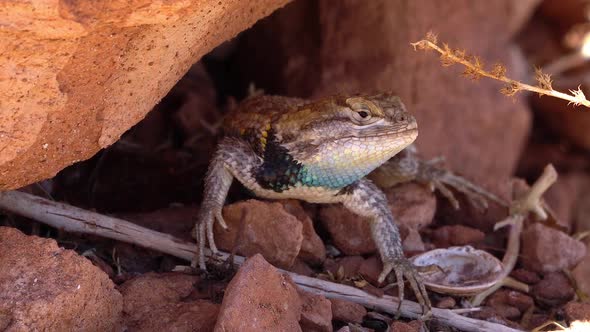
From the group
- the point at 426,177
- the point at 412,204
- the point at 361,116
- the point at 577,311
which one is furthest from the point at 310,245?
the point at 577,311

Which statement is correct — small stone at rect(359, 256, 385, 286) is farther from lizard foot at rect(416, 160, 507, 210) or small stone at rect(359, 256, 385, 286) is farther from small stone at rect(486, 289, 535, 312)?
lizard foot at rect(416, 160, 507, 210)

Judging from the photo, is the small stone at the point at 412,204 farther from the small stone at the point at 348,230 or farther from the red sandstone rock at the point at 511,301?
the red sandstone rock at the point at 511,301

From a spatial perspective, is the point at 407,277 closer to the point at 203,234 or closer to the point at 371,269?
the point at 371,269

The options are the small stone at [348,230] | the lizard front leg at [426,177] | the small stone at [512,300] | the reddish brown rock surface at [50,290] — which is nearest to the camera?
the reddish brown rock surface at [50,290]

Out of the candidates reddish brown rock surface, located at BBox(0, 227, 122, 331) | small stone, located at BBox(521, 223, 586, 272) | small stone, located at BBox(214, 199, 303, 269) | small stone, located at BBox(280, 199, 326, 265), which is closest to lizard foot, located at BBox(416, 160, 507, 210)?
small stone, located at BBox(521, 223, 586, 272)

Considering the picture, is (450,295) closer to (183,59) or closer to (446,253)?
(446,253)

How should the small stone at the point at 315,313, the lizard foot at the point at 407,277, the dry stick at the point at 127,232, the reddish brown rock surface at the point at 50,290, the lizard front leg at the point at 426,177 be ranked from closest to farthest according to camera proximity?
the reddish brown rock surface at the point at 50,290, the small stone at the point at 315,313, the dry stick at the point at 127,232, the lizard foot at the point at 407,277, the lizard front leg at the point at 426,177

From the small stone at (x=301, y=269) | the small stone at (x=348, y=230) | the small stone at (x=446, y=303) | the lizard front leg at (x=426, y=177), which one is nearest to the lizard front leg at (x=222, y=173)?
the small stone at (x=301, y=269)
